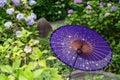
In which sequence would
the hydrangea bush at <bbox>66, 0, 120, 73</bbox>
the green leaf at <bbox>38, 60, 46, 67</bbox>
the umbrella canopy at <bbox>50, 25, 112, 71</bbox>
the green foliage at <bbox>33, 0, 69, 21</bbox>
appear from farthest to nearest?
the green foliage at <bbox>33, 0, 69, 21</bbox>
the hydrangea bush at <bbox>66, 0, 120, 73</bbox>
the umbrella canopy at <bbox>50, 25, 112, 71</bbox>
the green leaf at <bbox>38, 60, 46, 67</bbox>

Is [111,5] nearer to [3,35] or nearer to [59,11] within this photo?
[3,35]

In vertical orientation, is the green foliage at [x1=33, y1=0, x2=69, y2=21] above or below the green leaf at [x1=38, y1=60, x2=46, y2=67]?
below

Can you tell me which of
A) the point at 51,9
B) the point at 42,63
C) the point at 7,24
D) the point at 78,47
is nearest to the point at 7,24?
the point at 7,24

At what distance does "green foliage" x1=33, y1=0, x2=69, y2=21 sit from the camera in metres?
7.98

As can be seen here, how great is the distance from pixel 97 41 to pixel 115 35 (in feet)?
11.0

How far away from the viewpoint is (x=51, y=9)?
26.3 ft

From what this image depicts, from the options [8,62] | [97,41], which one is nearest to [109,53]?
[97,41]

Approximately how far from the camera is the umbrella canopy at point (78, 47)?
78.3 inches

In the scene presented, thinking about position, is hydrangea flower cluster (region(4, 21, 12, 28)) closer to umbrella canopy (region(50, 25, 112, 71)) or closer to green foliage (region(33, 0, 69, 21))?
umbrella canopy (region(50, 25, 112, 71))

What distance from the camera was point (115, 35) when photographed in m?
5.35

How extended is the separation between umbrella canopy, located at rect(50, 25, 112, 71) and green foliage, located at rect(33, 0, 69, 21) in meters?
5.93

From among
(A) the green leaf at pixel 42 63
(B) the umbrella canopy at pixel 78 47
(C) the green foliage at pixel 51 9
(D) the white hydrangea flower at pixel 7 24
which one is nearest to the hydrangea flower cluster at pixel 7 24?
(D) the white hydrangea flower at pixel 7 24

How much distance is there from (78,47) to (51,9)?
6.10m

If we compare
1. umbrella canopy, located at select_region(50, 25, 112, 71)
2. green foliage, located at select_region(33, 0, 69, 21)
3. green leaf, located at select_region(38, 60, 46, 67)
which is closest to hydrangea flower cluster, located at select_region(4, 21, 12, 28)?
umbrella canopy, located at select_region(50, 25, 112, 71)
